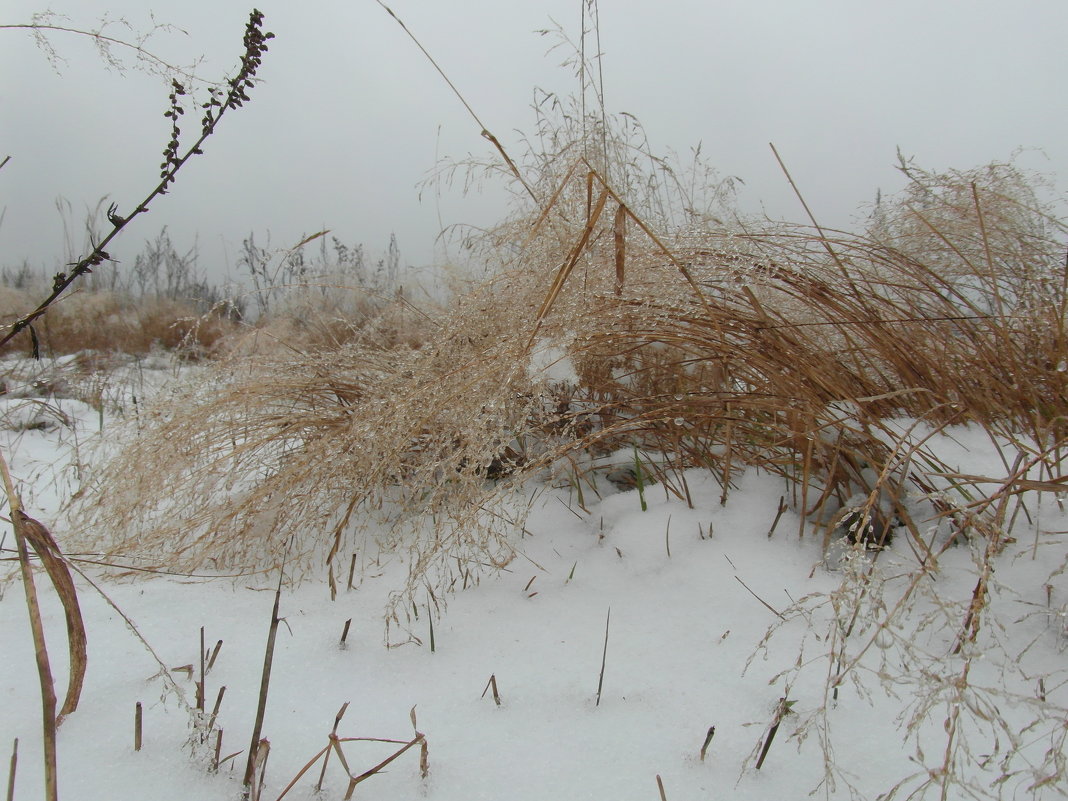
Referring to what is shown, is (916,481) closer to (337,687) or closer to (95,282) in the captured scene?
(337,687)

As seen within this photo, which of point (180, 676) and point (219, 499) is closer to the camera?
point (180, 676)

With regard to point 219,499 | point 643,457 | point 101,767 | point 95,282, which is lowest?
point 101,767

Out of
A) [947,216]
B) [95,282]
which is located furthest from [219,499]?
[95,282]

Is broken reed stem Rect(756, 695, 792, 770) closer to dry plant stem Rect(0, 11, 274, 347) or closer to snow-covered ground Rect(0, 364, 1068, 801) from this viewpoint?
snow-covered ground Rect(0, 364, 1068, 801)

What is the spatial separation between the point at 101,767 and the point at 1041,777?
0.92 meters

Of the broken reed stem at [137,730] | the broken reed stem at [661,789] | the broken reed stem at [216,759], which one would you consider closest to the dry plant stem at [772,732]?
the broken reed stem at [661,789]

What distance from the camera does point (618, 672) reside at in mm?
907

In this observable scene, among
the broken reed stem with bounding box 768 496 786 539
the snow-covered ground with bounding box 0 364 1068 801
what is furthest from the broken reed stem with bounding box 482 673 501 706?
the broken reed stem with bounding box 768 496 786 539

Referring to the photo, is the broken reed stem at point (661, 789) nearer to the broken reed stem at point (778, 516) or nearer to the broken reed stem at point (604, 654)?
the broken reed stem at point (604, 654)

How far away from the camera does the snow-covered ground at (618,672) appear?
706mm

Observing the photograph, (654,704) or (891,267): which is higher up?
(891,267)

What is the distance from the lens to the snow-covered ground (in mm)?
706

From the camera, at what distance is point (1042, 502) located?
108 cm

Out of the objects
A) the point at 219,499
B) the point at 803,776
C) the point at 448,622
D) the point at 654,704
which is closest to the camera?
the point at 803,776
